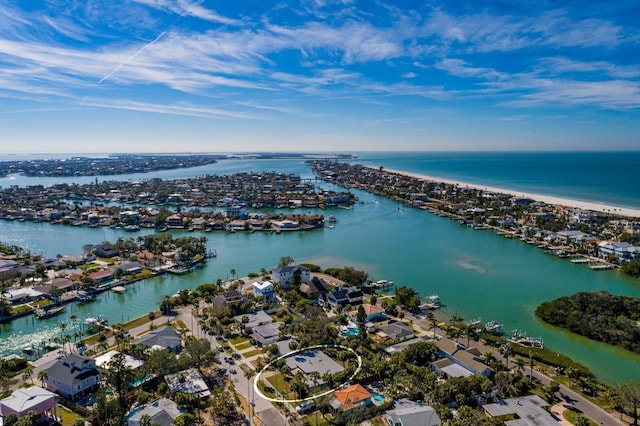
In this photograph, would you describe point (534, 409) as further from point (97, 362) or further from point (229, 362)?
point (97, 362)

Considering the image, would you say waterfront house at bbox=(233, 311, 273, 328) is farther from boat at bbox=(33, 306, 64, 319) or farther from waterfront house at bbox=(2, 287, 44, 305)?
waterfront house at bbox=(2, 287, 44, 305)

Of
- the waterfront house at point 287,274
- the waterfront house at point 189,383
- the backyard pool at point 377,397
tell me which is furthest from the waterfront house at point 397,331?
the waterfront house at point 189,383

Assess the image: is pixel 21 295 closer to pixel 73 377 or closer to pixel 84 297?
pixel 84 297

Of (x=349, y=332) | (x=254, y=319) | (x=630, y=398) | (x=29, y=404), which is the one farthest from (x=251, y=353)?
(x=630, y=398)

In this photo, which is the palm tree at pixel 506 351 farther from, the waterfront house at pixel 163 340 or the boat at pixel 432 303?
the waterfront house at pixel 163 340

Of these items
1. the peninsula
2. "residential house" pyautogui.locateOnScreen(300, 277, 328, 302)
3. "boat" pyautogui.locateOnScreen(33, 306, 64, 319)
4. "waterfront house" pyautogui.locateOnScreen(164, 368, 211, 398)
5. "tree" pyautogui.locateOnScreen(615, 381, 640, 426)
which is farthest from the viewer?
the peninsula

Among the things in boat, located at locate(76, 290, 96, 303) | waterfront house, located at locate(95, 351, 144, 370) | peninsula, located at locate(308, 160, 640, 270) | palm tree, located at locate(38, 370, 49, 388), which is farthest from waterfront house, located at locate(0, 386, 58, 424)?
peninsula, located at locate(308, 160, 640, 270)

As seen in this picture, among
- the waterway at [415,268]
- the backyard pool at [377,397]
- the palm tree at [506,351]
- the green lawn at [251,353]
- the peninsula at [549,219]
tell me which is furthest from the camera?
the peninsula at [549,219]

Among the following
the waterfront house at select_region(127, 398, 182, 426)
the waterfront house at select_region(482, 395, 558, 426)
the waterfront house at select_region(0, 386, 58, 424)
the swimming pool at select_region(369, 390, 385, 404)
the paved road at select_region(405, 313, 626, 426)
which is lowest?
the paved road at select_region(405, 313, 626, 426)
